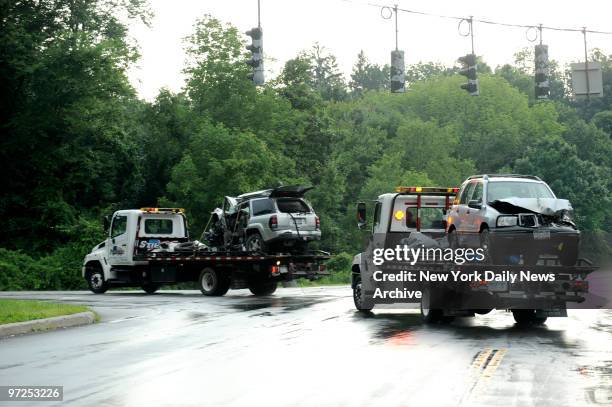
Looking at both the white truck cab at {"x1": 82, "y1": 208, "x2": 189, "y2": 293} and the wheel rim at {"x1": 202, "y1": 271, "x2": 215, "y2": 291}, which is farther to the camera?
the white truck cab at {"x1": 82, "y1": 208, "x2": 189, "y2": 293}

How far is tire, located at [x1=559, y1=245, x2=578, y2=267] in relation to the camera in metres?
17.2

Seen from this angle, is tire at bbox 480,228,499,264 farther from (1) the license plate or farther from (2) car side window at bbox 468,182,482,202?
(2) car side window at bbox 468,182,482,202

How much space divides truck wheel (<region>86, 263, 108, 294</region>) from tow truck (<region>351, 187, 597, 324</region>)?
44.2 ft

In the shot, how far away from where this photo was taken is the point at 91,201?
54812 millimetres

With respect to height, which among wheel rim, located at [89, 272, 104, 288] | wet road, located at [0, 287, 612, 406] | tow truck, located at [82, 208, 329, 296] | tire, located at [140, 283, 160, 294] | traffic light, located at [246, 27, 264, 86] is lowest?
wet road, located at [0, 287, 612, 406]

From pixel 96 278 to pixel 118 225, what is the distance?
2419 mm

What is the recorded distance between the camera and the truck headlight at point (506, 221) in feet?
57.2

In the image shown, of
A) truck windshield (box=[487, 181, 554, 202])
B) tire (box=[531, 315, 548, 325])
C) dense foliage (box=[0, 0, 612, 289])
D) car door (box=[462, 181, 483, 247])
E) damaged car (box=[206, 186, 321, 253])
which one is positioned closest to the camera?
car door (box=[462, 181, 483, 247])

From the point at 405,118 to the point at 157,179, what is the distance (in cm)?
5352

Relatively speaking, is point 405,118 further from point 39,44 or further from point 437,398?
point 437,398

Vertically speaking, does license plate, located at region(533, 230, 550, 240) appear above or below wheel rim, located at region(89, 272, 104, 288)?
above

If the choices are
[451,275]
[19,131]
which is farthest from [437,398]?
[19,131]

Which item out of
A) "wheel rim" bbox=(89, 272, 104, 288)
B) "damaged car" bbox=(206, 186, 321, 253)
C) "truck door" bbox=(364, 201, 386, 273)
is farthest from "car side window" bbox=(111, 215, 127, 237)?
"truck door" bbox=(364, 201, 386, 273)

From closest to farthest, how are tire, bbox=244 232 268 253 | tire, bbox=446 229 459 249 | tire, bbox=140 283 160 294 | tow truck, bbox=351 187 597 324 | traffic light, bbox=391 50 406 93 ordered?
tow truck, bbox=351 187 597 324 < tire, bbox=446 229 459 249 < traffic light, bbox=391 50 406 93 < tire, bbox=244 232 268 253 < tire, bbox=140 283 160 294
